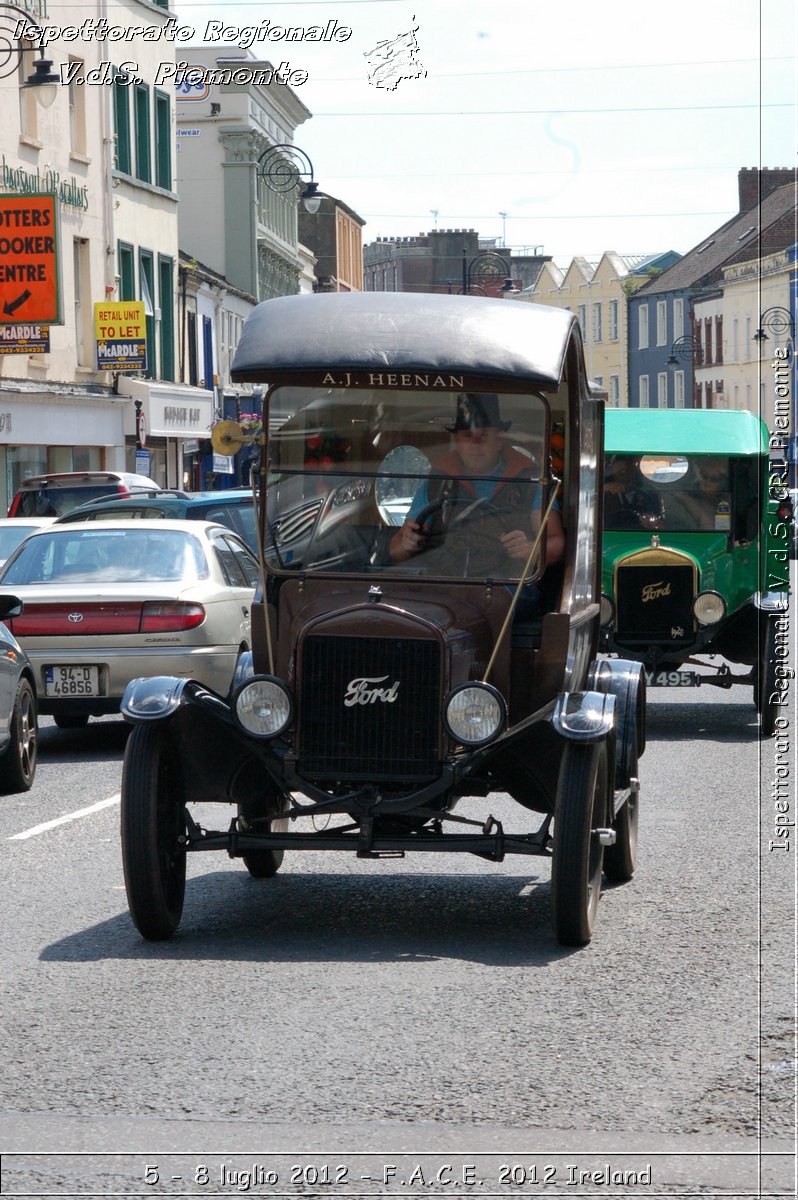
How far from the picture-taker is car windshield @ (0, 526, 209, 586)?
48.5 feet

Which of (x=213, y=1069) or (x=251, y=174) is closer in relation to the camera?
(x=213, y=1069)

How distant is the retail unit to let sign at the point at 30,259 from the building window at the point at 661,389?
2751 inches

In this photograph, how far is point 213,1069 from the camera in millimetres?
5828

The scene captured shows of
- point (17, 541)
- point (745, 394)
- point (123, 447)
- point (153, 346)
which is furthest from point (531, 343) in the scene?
point (745, 394)

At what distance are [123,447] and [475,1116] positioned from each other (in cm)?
3984

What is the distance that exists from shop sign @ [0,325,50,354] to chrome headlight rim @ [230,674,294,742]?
26.1 metres

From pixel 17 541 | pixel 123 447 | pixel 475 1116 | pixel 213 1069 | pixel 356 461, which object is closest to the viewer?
pixel 475 1116

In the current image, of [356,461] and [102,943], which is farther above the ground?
[356,461]

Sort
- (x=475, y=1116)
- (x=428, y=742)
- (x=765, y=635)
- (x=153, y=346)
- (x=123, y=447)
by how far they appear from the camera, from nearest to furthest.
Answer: (x=475, y=1116) → (x=428, y=742) → (x=765, y=635) → (x=123, y=447) → (x=153, y=346)

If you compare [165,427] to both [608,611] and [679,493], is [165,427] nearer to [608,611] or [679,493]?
[679,493]

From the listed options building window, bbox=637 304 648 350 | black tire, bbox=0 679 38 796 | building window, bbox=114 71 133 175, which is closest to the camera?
black tire, bbox=0 679 38 796

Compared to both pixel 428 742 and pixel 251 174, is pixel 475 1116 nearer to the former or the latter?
pixel 428 742

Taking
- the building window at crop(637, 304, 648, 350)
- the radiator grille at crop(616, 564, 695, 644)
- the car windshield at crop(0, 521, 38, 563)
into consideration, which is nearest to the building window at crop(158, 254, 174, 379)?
the car windshield at crop(0, 521, 38, 563)

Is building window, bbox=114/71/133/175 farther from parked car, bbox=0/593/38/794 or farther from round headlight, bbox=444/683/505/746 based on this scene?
round headlight, bbox=444/683/505/746
